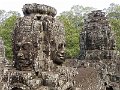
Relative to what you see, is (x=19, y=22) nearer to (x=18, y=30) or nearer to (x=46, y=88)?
(x=18, y=30)

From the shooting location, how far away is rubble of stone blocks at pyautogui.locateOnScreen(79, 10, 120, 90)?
47.9 feet

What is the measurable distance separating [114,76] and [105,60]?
2.70 feet

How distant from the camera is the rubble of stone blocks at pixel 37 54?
7879 mm

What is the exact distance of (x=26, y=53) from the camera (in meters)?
8.02

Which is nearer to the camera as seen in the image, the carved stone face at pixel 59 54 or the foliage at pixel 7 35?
the carved stone face at pixel 59 54

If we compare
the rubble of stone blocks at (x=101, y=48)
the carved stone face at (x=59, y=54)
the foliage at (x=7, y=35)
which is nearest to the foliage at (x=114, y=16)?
the foliage at (x=7, y=35)

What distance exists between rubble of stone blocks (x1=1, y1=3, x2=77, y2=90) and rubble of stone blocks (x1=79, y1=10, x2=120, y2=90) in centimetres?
622

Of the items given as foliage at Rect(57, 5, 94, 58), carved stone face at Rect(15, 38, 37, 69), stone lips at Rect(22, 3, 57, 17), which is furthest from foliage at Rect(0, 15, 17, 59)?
carved stone face at Rect(15, 38, 37, 69)

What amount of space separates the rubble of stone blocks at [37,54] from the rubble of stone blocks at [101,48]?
622 centimetres

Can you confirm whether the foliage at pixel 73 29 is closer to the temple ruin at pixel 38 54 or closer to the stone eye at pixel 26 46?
the temple ruin at pixel 38 54

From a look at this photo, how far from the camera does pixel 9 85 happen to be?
7.87 metres

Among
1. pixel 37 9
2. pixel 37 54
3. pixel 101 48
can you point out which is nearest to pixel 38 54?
pixel 37 54

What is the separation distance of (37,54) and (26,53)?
0.27m

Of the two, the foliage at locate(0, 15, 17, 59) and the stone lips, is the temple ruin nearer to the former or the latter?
the stone lips
